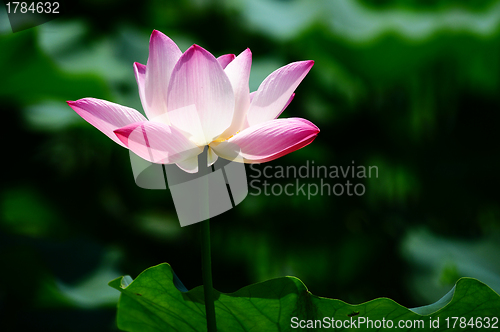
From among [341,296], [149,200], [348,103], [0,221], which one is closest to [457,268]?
[341,296]

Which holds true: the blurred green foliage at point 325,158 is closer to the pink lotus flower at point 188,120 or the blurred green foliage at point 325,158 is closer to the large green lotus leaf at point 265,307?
the large green lotus leaf at point 265,307

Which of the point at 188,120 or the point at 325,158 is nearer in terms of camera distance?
the point at 188,120

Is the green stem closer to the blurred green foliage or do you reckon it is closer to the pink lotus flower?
the pink lotus flower

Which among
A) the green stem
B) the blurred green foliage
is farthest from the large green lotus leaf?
the blurred green foliage

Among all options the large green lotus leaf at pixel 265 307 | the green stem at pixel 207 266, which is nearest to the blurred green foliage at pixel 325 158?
the large green lotus leaf at pixel 265 307

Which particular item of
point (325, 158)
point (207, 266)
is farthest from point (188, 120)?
point (325, 158)

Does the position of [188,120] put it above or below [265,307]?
above

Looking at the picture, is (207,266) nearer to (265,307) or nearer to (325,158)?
(265,307)
